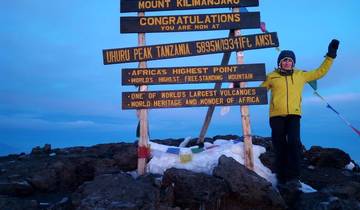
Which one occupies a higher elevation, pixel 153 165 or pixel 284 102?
pixel 284 102

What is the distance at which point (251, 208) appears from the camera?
841 centimetres

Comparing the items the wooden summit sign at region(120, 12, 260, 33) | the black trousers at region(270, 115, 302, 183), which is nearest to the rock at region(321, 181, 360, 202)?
the black trousers at region(270, 115, 302, 183)

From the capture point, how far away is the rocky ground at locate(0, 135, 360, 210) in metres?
7.20

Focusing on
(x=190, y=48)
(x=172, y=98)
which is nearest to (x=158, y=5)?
(x=190, y=48)

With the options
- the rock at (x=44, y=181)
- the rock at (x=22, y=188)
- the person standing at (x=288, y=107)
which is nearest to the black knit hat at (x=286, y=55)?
the person standing at (x=288, y=107)

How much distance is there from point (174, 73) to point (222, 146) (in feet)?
6.74

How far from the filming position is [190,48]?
30.4ft

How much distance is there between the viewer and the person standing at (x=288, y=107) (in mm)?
9070

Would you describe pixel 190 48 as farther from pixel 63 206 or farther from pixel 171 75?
pixel 63 206

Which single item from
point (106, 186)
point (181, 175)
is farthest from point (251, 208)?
point (106, 186)

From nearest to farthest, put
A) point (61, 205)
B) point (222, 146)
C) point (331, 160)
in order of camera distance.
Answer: point (61, 205)
point (222, 146)
point (331, 160)

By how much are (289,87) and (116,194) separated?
4277 millimetres

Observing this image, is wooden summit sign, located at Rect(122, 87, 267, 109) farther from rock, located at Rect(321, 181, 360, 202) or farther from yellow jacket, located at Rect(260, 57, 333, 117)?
rock, located at Rect(321, 181, 360, 202)

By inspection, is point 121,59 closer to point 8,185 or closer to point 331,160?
point 8,185
